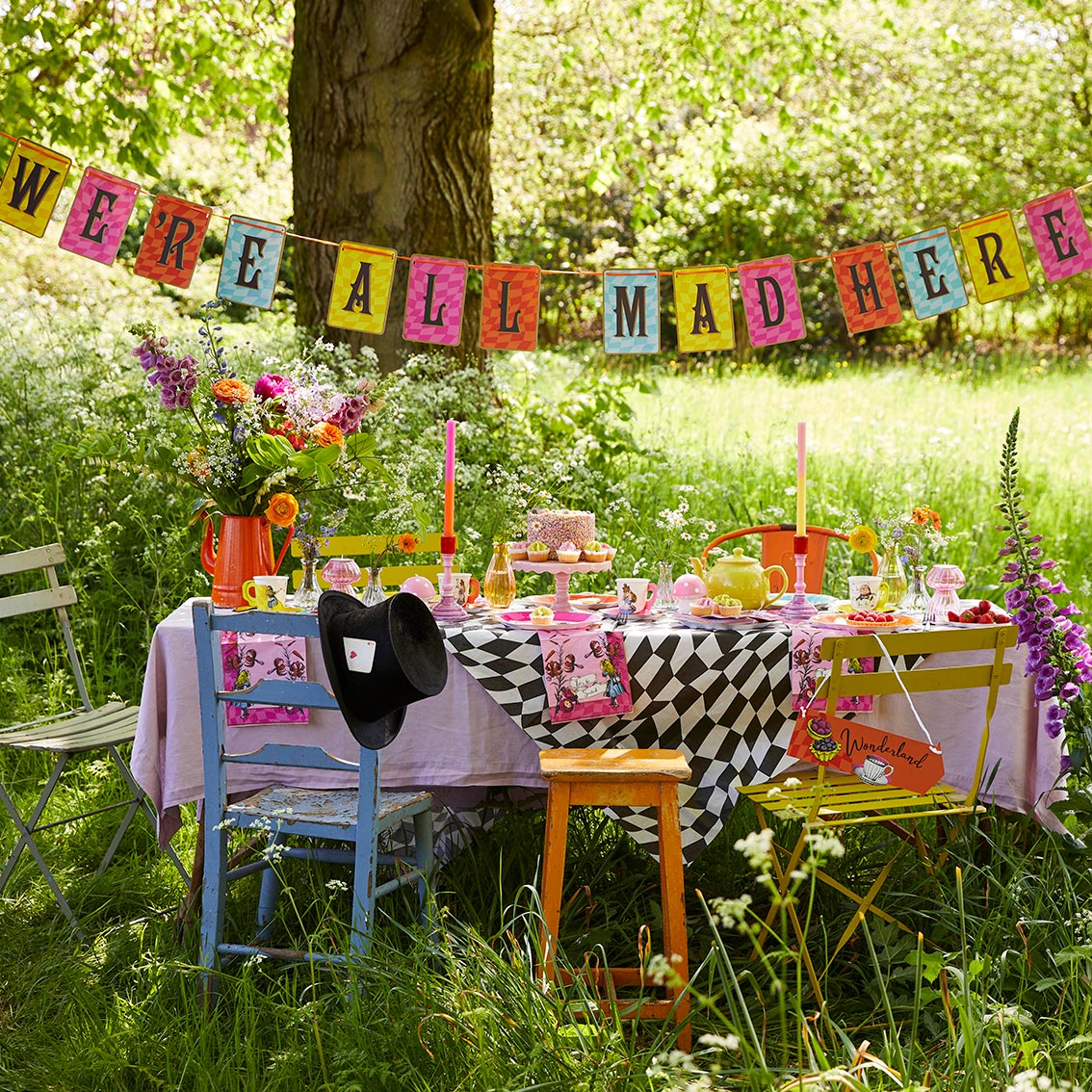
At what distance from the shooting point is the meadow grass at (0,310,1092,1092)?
220 cm

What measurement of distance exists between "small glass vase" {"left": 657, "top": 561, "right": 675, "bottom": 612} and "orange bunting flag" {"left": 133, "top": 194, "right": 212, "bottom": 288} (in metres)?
1.86

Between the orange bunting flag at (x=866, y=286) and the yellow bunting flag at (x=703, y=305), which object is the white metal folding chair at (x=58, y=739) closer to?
the yellow bunting flag at (x=703, y=305)

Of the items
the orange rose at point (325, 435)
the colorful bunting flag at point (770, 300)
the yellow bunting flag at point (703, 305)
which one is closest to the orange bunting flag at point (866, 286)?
the colorful bunting flag at point (770, 300)

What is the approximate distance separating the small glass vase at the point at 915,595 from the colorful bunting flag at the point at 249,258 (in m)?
2.20

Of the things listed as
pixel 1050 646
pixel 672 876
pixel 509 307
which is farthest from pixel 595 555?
pixel 509 307

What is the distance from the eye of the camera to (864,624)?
3.14 meters

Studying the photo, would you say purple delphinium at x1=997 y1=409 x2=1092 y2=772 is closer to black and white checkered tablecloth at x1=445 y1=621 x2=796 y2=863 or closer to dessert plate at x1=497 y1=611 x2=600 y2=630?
black and white checkered tablecloth at x1=445 y1=621 x2=796 y2=863

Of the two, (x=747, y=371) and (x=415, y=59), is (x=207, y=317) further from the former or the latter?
(x=747, y=371)

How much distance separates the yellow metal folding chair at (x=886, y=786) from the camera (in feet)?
8.71

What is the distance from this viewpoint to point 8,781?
166 inches

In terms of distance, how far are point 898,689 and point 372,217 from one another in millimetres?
3943

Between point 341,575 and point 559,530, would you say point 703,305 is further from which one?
point 341,575

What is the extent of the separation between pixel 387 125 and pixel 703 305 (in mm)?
2433

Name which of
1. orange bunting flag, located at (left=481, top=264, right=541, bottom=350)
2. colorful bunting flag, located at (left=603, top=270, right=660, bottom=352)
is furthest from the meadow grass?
A: colorful bunting flag, located at (left=603, top=270, right=660, bottom=352)
